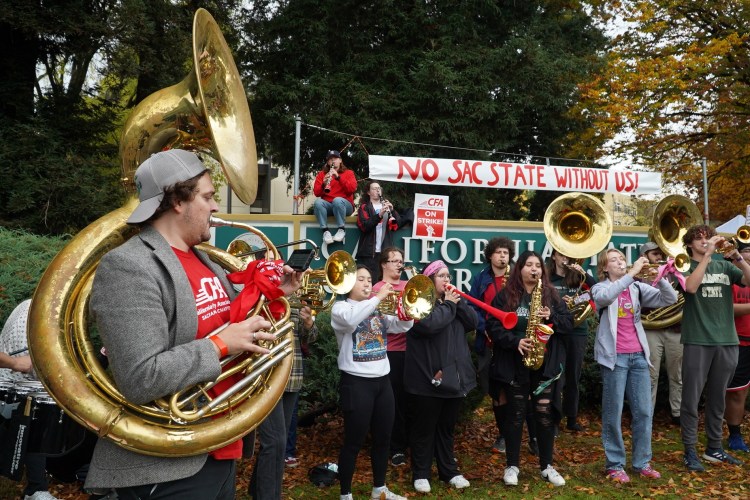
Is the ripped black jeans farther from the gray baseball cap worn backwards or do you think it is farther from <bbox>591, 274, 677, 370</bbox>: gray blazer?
the gray baseball cap worn backwards

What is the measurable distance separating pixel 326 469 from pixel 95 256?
3441 millimetres

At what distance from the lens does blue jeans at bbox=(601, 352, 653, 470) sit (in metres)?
5.47

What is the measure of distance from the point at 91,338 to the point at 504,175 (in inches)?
336

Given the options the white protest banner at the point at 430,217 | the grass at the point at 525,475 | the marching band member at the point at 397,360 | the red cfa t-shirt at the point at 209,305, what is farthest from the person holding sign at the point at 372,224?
the red cfa t-shirt at the point at 209,305

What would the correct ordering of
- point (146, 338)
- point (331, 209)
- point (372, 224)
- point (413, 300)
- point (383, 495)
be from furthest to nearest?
point (331, 209) → point (372, 224) → point (413, 300) → point (383, 495) → point (146, 338)

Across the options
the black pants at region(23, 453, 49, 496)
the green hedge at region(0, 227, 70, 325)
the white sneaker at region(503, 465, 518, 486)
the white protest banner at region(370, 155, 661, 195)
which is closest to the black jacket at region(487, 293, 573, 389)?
the white sneaker at region(503, 465, 518, 486)

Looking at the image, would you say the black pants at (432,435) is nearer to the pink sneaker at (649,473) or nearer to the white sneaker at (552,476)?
the white sneaker at (552,476)

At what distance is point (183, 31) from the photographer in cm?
1256

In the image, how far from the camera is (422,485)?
5.13 m

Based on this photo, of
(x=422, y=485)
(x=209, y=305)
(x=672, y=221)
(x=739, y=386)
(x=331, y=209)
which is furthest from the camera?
(x=331, y=209)

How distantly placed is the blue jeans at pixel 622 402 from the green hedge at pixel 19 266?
479 centimetres

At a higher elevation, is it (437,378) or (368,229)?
(368,229)

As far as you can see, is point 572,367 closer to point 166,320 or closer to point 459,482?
point 459,482

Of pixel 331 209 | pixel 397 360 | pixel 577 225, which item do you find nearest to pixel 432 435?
pixel 397 360
